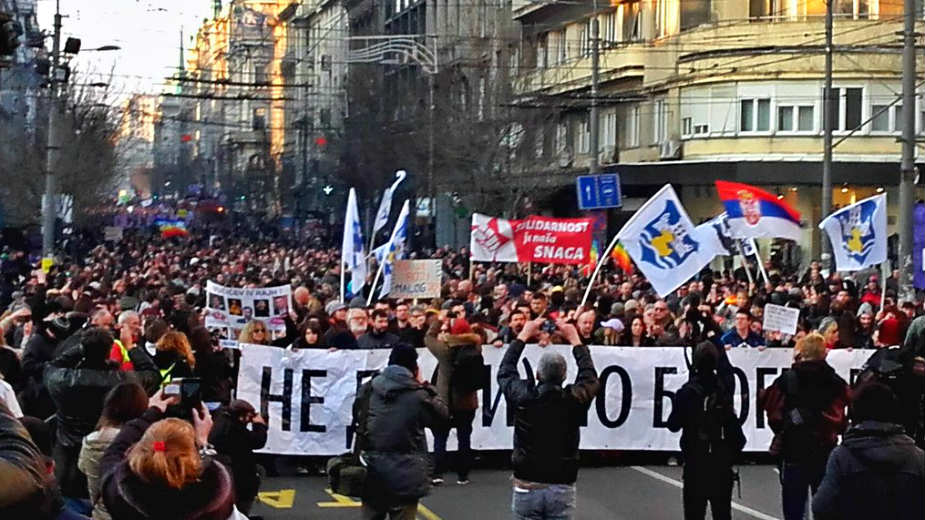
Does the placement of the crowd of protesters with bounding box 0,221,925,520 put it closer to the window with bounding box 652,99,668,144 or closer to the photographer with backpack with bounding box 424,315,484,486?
the photographer with backpack with bounding box 424,315,484,486

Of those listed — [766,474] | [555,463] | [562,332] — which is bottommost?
[766,474]

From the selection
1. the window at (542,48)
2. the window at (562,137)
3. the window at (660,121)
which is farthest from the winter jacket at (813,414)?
the window at (542,48)

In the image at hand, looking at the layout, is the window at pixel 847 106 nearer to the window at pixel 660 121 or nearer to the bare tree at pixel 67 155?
the window at pixel 660 121

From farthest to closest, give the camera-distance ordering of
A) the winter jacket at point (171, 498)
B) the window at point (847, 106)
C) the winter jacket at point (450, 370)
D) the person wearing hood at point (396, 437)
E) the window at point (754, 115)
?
the window at point (754, 115) → the window at point (847, 106) → the winter jacket at point (450, 370) → the person wearing hood at point (396, 437) → the winter jacket at point (171, 498)

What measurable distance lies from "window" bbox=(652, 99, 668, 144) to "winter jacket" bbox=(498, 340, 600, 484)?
40093 millimetres

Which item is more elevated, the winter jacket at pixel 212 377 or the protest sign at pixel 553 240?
the protest sign at pixel 553 240

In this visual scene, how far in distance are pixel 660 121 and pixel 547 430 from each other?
1610 inches

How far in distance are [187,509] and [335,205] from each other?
7068cm

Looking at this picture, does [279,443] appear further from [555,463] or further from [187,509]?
[187,509]

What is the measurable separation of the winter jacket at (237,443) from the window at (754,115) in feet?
121

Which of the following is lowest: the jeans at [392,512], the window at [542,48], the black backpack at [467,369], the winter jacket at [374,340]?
the jeans at [392,512]

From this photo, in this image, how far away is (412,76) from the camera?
62.4 m

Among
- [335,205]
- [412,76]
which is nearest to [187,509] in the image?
[412,76]

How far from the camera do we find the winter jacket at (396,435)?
31.8ft
